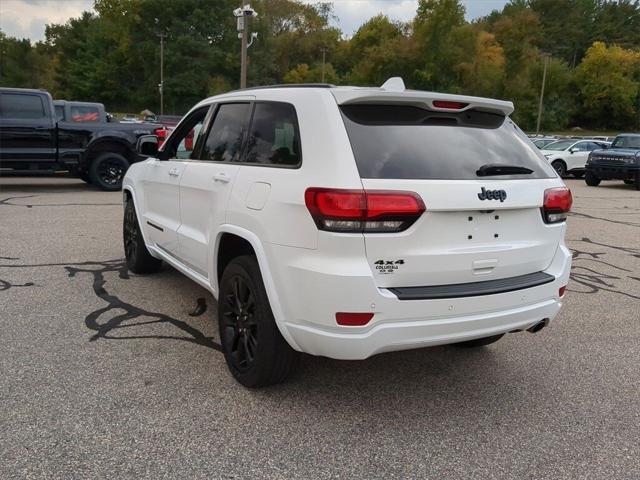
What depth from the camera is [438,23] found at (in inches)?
2395

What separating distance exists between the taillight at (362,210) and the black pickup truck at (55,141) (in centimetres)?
1101

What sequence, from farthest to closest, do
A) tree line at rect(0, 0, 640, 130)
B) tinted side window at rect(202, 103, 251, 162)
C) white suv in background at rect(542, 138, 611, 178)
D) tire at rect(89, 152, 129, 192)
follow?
tree line at rect(0, 0, 640, 130) < white suv in background at rect(542, 138, 611, 178) < tire at rect(89, 152, 129, 192) < tinted side window at rect(202, 103, 251, 162)

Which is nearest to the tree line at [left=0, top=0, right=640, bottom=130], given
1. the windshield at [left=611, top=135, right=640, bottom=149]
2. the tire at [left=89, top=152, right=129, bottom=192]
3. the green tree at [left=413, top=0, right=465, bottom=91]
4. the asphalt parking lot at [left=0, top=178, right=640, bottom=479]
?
the green tree at [left=413, top=0, right=465, bottom=91]

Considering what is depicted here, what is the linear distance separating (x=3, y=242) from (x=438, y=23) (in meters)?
61.1

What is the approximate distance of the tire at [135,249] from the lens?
5578 mm

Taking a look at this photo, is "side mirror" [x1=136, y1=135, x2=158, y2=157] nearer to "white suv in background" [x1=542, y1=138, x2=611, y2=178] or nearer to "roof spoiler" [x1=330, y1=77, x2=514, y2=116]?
"roof spoiler" [x1=330, y1=77, x2=514, y2=116]

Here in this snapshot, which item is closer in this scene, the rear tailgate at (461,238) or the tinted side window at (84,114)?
the rear tailgate at (461,238)

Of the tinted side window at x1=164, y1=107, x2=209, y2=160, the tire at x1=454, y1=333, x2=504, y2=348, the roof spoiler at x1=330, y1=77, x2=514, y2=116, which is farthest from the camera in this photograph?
the tinted side window at x1=164, y1=107, x2=209, y2=160

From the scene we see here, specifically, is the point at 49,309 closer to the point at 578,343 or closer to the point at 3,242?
the point at 3,242

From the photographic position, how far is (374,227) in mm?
2697

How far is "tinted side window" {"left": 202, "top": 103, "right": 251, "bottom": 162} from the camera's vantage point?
3699mm

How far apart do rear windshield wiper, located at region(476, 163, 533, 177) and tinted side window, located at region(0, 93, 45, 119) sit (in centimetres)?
1138

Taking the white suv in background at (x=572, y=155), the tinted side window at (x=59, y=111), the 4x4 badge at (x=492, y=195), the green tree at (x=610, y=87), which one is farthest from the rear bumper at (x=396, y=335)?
the green tree at (x=610, y=87)

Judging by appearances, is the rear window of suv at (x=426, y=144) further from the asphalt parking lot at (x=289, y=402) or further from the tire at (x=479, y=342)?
the asphalt parking lot at (x=289, y=402)
